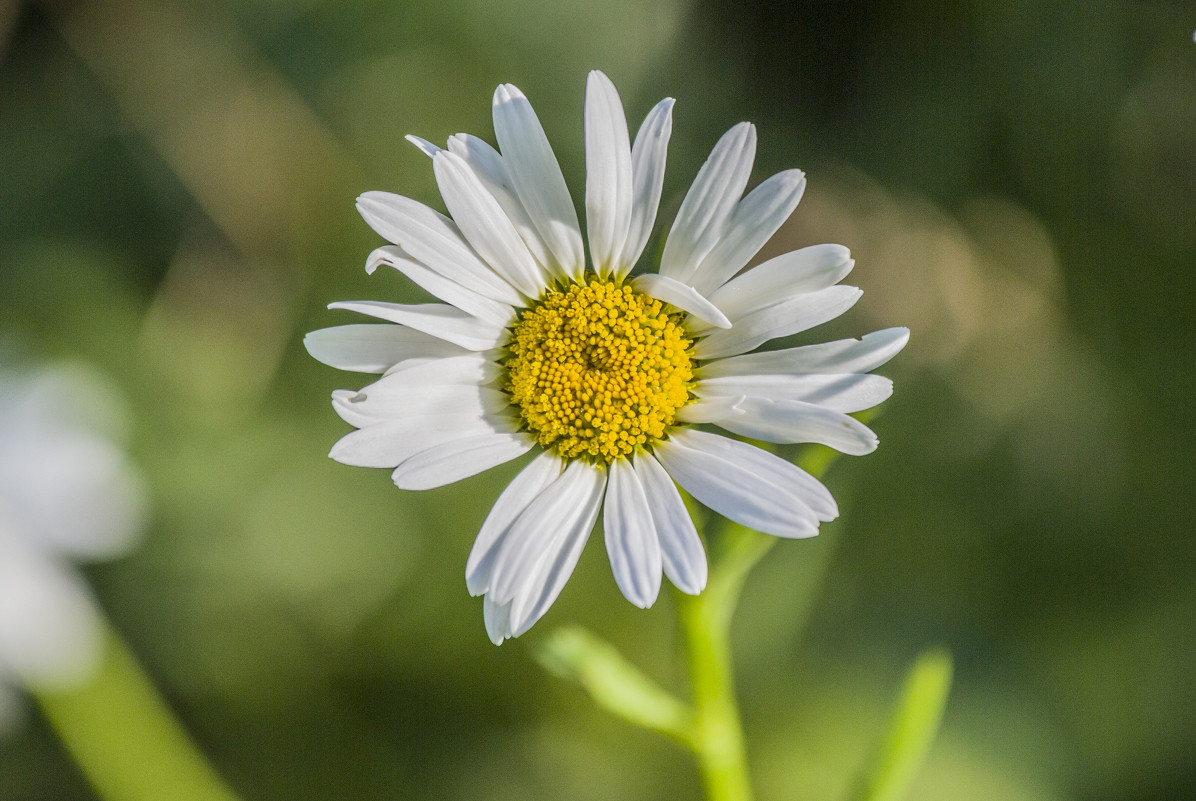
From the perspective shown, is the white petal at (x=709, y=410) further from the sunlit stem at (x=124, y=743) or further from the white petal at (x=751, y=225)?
the sunlit stem at (x=124, y=743)

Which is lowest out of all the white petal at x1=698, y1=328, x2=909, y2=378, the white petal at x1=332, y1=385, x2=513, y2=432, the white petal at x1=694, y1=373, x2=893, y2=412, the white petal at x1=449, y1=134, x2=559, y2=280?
the white petal at x1=332, y1=385, x2=513, y2=432

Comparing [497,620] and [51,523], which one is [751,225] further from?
[51,523]

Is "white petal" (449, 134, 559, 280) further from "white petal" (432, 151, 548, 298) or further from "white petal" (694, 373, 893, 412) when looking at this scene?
"white petal" (694, 373, 893, 412)

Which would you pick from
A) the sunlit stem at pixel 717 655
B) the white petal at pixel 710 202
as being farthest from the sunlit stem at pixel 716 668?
the white petal at pixel 710 202

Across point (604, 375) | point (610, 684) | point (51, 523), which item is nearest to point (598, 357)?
Result: point (604, 375)

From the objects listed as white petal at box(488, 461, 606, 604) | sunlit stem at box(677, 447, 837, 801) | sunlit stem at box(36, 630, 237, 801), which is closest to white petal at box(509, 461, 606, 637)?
white petal at box(488, 461, 606, 604)
